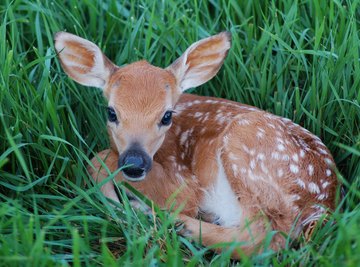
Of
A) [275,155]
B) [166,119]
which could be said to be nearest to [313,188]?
[275,155]

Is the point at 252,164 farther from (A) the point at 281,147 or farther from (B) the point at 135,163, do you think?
(B) the point at 135,163

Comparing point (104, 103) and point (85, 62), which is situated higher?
point (85, 62)

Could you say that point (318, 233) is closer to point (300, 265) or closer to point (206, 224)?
point (300, 265)

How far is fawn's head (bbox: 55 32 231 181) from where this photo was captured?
3793 millimetres

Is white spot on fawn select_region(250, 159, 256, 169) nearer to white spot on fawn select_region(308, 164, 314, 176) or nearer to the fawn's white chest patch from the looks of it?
the fawn's white chest patch

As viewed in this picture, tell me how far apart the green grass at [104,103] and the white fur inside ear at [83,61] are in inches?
4.2

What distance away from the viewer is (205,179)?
416 centimetres

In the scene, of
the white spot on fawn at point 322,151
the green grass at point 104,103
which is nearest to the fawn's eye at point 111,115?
the green grass at point 104,103

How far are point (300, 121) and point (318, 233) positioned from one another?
1.11 m

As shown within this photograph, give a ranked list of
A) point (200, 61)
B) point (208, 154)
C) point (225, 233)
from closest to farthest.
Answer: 1. point (225, 233)
2. point (208, 154)
3. point (200, 61)

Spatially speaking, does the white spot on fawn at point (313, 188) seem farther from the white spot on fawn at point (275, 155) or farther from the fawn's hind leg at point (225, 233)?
the fawn's hind leg at point (225, 233)

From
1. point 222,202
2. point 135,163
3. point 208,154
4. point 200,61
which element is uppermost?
point 200,61

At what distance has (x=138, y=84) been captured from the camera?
3.97 metres

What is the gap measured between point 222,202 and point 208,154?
29cm
